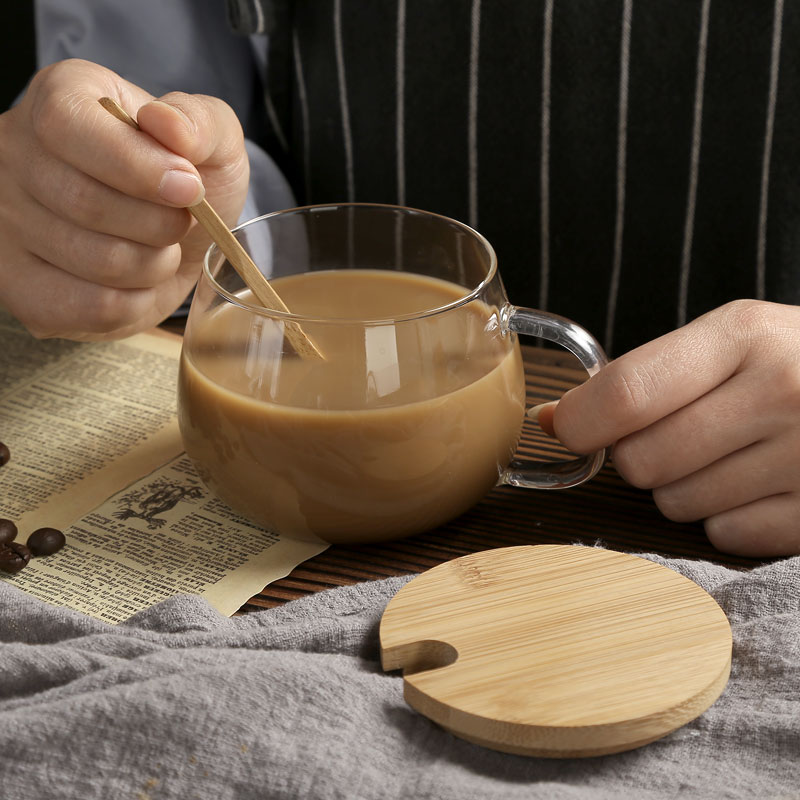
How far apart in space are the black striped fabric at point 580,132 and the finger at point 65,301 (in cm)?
59

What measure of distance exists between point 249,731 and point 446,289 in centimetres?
44

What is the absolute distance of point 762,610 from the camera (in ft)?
2.23

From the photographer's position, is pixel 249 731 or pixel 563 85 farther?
pixel 563 85

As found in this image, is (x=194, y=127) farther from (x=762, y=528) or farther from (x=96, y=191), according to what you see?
(x=762, y=528)

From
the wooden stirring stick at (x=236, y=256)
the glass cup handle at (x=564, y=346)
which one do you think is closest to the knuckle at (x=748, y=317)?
the glass cup handle at (x=564, y=346)

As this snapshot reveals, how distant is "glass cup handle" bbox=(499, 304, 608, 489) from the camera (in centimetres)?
79

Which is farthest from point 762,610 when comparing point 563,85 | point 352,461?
point 563,85

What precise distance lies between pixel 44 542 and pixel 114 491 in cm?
10

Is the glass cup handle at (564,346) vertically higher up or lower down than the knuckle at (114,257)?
lower down

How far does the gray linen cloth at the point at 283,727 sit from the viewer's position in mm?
538

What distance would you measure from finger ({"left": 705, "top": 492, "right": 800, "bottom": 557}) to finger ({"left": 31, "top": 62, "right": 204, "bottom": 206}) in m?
0.49

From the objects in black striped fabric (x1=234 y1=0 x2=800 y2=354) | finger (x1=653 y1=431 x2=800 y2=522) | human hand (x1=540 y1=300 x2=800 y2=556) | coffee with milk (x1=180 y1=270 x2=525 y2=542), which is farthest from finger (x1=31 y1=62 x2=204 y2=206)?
black striped fabric (x1=234 y1=0 x2=800 y2=354)

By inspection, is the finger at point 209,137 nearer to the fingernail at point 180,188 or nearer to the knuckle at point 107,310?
the fingernail at point 180,188

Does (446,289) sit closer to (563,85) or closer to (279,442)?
(279,442)
